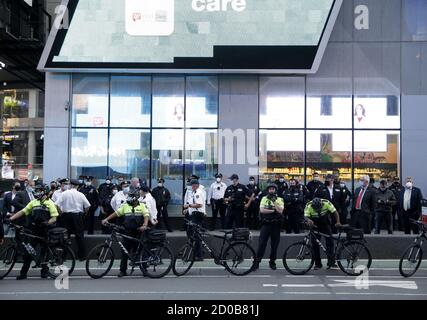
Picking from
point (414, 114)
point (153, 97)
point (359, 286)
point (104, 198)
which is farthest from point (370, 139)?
point (359, 286)

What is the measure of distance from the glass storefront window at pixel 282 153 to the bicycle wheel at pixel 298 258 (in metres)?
9.56

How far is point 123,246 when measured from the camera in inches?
453

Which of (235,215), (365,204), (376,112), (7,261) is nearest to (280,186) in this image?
(235,215)

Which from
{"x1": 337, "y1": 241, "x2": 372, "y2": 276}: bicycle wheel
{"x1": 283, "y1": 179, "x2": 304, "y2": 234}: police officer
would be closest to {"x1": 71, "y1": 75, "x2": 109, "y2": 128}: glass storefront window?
{"x1": 283, "y1": 179, "x2": 304, "y2": 234}: police officer

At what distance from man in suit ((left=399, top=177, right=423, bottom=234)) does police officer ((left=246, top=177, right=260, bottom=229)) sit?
4574mm

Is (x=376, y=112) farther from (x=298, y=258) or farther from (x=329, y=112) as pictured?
(x=298, y=258)

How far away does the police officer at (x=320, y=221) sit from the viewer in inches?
478

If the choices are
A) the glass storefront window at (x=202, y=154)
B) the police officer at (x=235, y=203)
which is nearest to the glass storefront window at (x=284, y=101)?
the glass storefront window at (x=202, y=154)

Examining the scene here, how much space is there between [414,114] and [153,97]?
1000 centimetres

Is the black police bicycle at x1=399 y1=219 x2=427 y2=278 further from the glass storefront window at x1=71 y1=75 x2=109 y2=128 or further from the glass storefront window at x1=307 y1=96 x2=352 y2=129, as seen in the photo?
the glass storefront window at x1=71 y1=75 x2=109 y2=128

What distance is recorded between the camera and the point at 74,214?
13.5 meters

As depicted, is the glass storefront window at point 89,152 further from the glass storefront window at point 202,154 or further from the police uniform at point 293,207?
the police uniform at point 293,207
